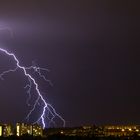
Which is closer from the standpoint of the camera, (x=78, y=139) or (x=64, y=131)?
(x=78, y=139)

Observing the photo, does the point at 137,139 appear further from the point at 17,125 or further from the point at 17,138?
the point at 17,125

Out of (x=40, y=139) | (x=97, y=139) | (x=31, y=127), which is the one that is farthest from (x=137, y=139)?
(x=31, y=127)

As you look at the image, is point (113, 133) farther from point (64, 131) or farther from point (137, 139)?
point (137, 139)

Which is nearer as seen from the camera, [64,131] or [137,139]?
[137,139]

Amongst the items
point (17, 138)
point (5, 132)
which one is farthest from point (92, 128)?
point (17, 138)

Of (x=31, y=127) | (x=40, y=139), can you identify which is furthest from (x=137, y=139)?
(x=31, y=127)
